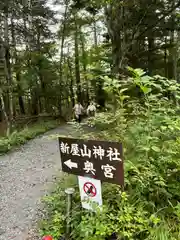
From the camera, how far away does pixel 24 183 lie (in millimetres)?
5164

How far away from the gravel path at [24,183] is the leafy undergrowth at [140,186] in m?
0.54

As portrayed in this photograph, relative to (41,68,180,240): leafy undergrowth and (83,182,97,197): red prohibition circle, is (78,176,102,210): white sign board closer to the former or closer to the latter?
(83,182,97,197): red prohibition circle

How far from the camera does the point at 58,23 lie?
15.8 meters

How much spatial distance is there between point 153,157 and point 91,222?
1.08 metres

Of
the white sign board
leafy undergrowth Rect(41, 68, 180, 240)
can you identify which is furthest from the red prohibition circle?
leafy undergrowth Rect(41, 68, 180, 240)

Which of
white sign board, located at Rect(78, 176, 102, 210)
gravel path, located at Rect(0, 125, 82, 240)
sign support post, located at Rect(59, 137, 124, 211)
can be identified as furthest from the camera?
Result: gravel path, located at Rect(0, 125, 82, 240)

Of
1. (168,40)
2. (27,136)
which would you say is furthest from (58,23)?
(27,136)

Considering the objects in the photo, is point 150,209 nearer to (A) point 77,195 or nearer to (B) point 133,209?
(B) point 133,209

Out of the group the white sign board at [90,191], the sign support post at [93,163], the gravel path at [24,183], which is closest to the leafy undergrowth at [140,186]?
the white sign board at [90,191]

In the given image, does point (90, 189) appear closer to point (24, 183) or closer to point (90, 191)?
point (90, 191)

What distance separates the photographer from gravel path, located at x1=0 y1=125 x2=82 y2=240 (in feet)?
11.8

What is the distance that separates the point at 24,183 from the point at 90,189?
2903mm

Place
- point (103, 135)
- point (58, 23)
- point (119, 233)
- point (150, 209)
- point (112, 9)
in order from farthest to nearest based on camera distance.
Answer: point (58, 23) → point (112, 9) → point (103, 135) → point (150, 209) → point (119, 233)

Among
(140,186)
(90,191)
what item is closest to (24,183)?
(90,191)
